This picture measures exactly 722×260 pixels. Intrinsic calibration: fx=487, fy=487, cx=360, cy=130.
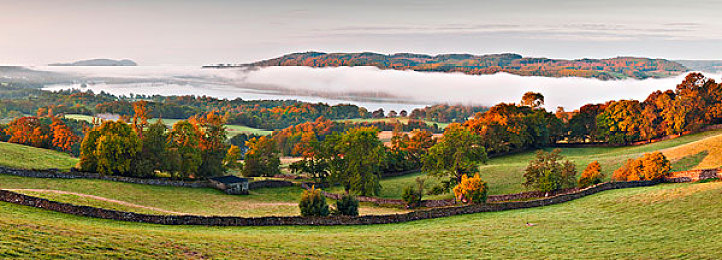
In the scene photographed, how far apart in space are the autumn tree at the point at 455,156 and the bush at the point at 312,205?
19.5m

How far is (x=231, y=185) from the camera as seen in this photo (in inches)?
2082

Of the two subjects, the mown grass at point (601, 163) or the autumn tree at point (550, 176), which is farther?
the mown grass at point (601, 163)

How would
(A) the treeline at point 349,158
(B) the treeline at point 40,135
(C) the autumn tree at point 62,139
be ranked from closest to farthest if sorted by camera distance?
(A) the treeline at point 349,158 → (B) the treeline at point 40,135 → (C) the autumn tree at point 62,139

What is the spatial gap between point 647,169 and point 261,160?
47312 mm

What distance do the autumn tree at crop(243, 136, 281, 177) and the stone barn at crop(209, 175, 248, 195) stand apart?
12.6 meters

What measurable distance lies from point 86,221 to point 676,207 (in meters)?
36.4

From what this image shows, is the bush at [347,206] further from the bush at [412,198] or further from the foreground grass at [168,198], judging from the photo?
the bush at [412,198]

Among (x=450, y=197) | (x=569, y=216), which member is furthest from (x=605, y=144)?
(x=569, y=216)

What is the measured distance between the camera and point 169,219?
30.3 meters

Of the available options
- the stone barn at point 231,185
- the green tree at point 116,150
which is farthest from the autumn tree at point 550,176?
the green tree at point 116,150

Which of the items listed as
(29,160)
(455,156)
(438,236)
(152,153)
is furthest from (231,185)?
(438,236)

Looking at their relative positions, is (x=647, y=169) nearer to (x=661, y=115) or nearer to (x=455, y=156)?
(x=455, y=156)

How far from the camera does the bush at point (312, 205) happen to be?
3672 centimetres

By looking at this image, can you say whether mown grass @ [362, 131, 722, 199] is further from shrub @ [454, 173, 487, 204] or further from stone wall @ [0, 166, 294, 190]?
stone wall @ [0, 166, 294, 190]
